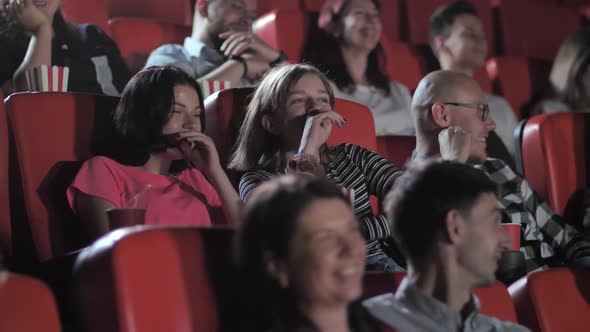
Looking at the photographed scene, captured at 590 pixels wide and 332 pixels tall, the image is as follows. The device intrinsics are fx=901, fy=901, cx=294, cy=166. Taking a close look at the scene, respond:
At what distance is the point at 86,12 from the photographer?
164 centimetres

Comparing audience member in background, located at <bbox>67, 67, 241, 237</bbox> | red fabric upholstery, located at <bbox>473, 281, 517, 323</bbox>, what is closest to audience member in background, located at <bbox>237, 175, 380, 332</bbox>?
red fabric upholstery, located at <bbox>473, 281, 517, 323</bbox>

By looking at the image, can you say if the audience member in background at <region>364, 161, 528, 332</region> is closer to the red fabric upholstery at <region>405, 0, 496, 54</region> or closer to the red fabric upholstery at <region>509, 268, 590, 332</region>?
the red fabric upholstery at <region>509, 268, 590, 332</region>

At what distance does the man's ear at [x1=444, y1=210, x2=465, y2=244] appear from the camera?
0.80 meters

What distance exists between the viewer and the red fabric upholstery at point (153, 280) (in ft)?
2.11

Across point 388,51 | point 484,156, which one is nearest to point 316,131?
point 484,156

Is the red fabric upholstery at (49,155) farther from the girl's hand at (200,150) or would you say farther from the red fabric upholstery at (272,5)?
the red fabric upholstery at (272,5)

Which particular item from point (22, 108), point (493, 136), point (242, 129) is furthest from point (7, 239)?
point (493, 136)

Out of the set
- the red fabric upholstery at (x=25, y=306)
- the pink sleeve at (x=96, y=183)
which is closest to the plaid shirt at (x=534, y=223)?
the pink sleeve at (x=96, y=183)

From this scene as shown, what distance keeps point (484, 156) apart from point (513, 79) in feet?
2.83

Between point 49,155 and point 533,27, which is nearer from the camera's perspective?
point 49,155

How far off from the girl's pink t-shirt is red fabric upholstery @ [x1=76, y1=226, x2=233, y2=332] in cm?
27

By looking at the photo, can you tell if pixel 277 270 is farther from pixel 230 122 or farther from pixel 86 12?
pixel 86 12

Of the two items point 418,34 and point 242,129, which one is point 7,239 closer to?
point 242,129

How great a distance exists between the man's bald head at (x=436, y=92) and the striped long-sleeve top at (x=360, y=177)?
0.38 feet
